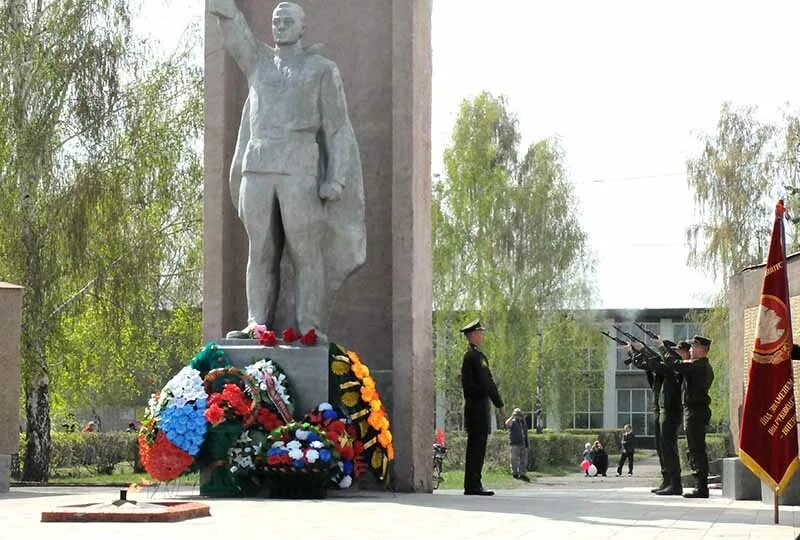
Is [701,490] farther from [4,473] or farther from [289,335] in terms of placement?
[4,473]

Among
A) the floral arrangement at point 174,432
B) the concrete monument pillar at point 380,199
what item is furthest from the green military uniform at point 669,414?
the floral arrangement at point 174,432

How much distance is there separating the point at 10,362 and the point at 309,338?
4.32 m

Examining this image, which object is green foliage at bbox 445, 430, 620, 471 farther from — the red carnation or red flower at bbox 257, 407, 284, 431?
red flower at bbox 257, 407, 284, 431

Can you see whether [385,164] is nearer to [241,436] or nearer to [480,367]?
[480,367]

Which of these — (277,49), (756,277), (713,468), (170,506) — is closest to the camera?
(170,506)

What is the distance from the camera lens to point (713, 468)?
24.9 m

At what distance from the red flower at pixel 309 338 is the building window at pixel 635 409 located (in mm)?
70155

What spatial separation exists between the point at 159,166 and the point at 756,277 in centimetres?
1530

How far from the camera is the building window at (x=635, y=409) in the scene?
82.2m

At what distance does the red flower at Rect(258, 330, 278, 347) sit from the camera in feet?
42.7

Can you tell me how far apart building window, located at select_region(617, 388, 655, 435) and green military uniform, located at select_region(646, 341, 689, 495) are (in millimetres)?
66310

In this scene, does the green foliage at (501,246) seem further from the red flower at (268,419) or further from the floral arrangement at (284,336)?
the red flower at (268,419)

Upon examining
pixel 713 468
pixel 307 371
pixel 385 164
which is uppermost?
pixel 385 164

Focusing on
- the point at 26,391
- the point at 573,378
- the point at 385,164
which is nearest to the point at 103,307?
the point at 26,391
